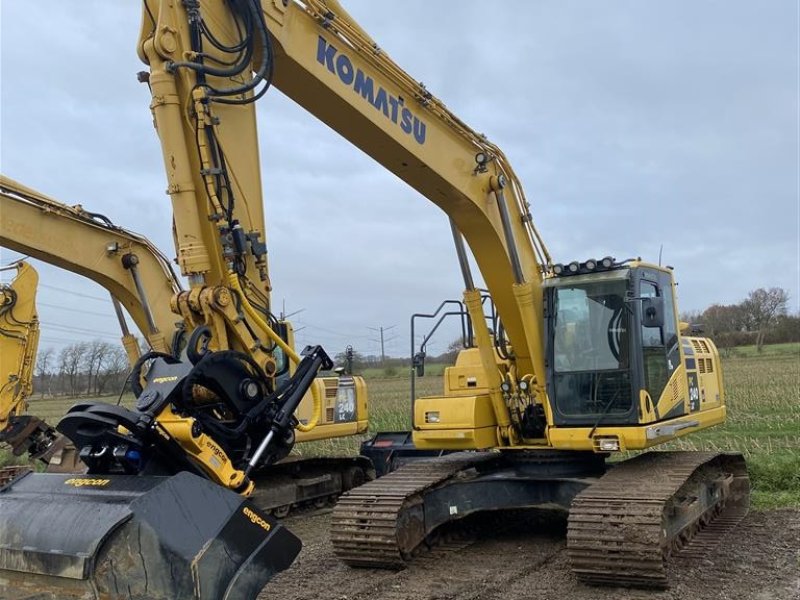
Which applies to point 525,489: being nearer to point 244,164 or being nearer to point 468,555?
point 468,555

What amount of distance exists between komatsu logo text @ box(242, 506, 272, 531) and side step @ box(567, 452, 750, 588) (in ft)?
9.29

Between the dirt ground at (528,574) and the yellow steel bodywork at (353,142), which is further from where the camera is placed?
the dirt ground at (528,574)

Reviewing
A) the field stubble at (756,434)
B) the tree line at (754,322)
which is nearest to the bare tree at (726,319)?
the tree line at (754,322)

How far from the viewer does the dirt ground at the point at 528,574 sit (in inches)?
252

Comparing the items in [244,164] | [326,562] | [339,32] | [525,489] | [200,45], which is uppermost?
[339,32]

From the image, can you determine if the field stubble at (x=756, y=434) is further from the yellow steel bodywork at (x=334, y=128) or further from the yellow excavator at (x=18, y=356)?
the yellow steel bodywork at (x=334, y=128)

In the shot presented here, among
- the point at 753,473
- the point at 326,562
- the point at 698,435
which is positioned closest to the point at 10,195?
the point at 326,562

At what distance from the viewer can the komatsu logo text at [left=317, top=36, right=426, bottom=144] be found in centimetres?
647

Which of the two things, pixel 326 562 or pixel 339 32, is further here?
pixel 326 562

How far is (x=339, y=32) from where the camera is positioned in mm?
6570

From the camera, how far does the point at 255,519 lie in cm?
466

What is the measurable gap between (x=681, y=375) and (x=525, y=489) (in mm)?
1920

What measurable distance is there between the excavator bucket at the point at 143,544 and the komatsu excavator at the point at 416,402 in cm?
2

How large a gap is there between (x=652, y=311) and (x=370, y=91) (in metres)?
3.16
